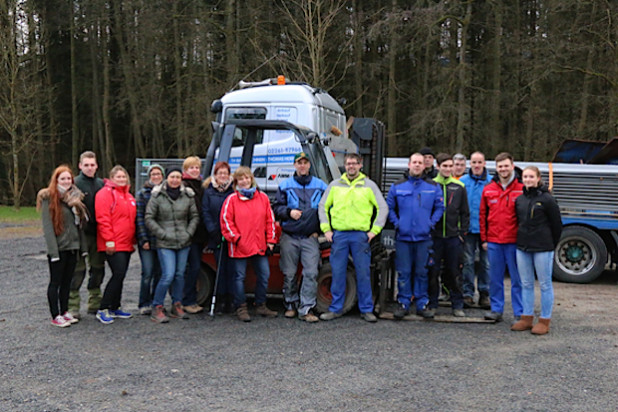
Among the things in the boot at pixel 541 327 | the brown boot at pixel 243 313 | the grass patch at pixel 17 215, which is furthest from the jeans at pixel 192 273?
the grass patch at pixel 17 215

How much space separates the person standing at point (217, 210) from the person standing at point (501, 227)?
3.08m

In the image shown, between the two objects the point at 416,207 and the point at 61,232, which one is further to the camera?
the point at 416,207

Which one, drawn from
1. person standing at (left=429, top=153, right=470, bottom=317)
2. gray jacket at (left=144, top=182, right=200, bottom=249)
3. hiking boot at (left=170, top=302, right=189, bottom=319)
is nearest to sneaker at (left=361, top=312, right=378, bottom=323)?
person standing at (left=429, top=153, right=470, bottom=317)

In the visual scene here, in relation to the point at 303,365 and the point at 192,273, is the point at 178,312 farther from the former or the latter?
the point at 303,365

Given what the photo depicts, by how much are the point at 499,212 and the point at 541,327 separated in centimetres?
135

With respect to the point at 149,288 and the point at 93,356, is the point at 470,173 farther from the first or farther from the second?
the point at 93,356

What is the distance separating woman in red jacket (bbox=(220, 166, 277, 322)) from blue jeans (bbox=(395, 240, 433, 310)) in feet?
5.09

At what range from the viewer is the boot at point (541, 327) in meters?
6.51

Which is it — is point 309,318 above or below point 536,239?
below

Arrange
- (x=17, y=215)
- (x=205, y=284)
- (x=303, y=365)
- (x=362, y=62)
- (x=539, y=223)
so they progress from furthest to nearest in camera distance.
Answer: (x=362, y=62), (x=17, y=215), (x=205, y=284), (x=539, y=223), (x=303, y=365)

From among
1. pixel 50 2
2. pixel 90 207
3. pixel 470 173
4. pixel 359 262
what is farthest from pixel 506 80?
pixel 50 2

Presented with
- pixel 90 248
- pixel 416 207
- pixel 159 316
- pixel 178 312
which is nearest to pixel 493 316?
pixel 416 207

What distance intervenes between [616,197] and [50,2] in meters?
27.3

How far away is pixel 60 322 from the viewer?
6605mm
